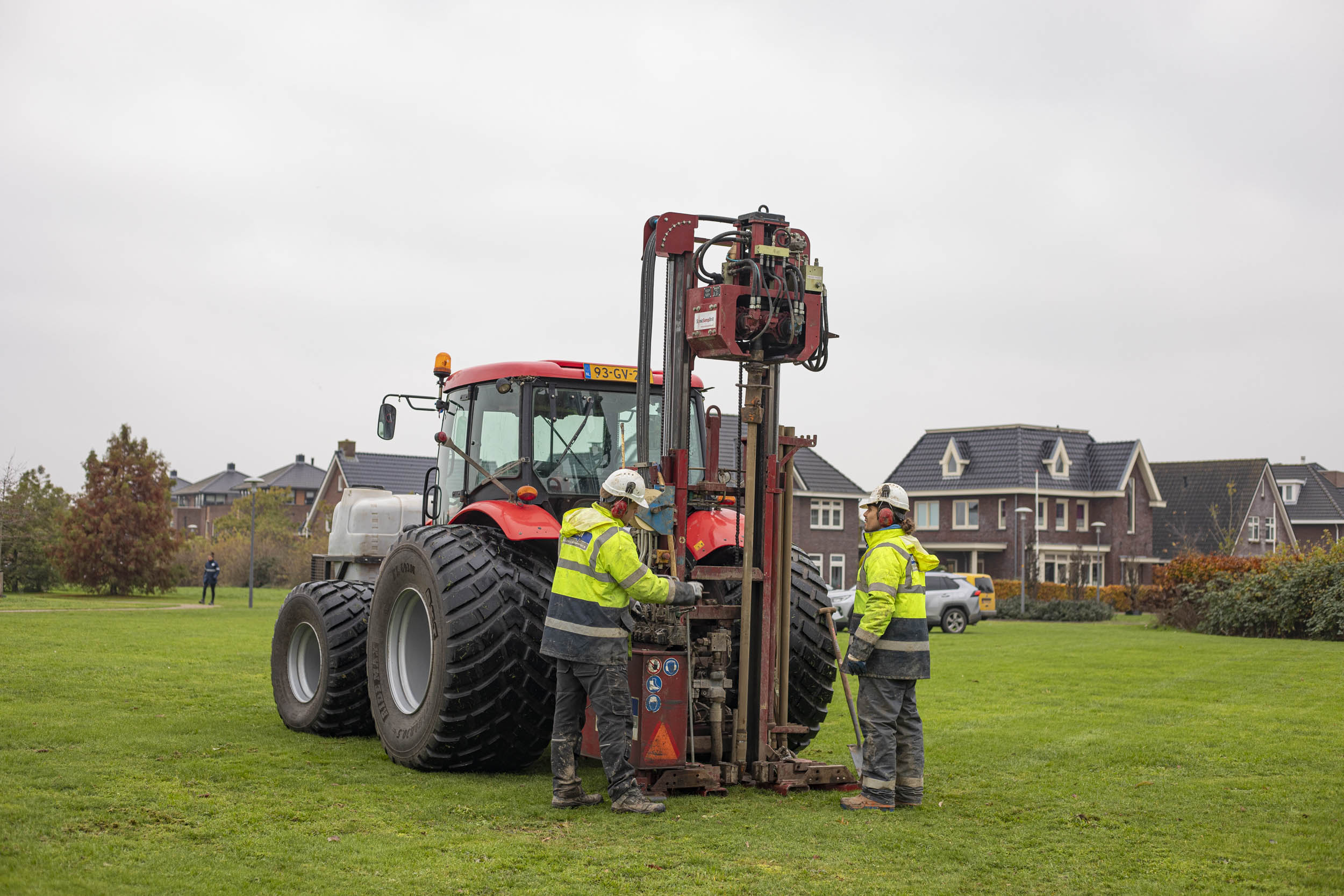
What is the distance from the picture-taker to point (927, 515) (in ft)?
192

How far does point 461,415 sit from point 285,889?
15.7 ft

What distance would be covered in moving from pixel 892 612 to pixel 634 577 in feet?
5.44

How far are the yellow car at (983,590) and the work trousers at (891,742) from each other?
25.6 metres

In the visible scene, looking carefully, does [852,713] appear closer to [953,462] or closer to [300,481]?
[953,462]

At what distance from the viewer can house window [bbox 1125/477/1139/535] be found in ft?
184

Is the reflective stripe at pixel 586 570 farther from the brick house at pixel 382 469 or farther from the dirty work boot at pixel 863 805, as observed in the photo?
the brick house at pixel 382 469

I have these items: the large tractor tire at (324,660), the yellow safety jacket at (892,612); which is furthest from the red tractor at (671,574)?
the large tractor tire at (324,660)

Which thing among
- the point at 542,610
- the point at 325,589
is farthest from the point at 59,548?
the point at 542,610

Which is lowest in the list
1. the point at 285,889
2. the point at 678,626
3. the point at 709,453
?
the point at 285,889

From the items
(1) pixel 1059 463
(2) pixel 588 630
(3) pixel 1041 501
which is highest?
(1) pixel 1059 463

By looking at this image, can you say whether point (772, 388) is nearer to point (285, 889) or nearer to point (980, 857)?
point (980, 857)

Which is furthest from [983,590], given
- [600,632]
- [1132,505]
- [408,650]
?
[600,632]

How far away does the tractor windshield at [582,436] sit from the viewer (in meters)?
8.87

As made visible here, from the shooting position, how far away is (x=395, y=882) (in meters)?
5.49
